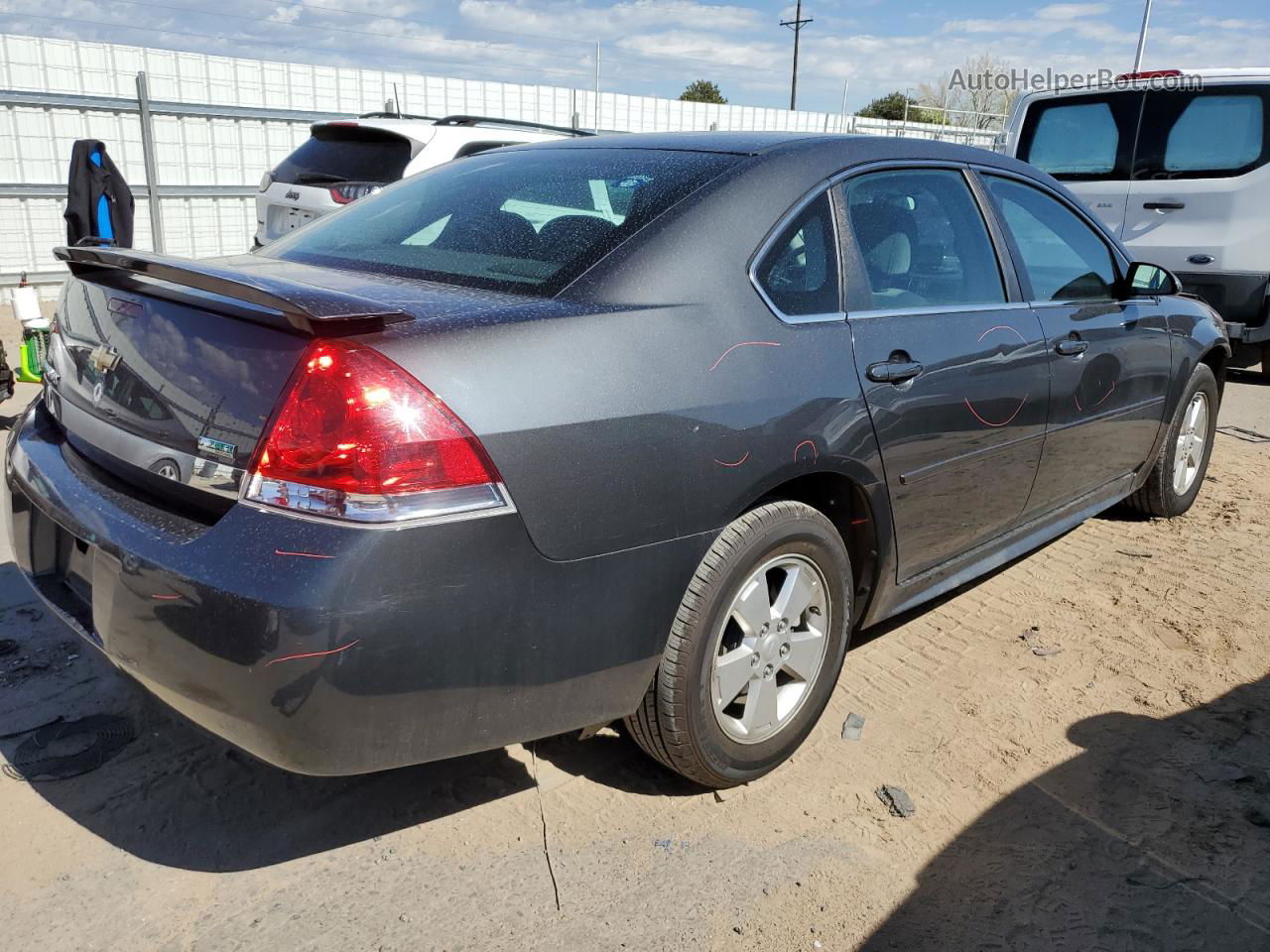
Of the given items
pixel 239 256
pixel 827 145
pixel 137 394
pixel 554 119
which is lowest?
pixel 137 394

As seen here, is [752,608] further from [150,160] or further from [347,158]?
[150,160]

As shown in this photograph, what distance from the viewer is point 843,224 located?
282 centimetres

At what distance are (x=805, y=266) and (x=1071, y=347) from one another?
1.40m

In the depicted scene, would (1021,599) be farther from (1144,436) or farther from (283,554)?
(283,554)

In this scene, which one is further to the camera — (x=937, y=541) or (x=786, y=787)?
(x=937, y=541)

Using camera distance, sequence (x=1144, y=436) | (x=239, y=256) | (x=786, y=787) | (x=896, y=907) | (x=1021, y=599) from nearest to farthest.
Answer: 1. (x=896, y=907)
2. (x=786, y=787)
3. (x=239, y=256)
4. (x=1021, y=599)
5. (x=1144, y=436)

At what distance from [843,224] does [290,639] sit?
6.03 feet

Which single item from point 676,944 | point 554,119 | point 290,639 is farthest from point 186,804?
point 554,119

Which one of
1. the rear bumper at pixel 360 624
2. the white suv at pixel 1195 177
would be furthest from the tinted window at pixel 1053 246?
the white suv at pixel 1195 177

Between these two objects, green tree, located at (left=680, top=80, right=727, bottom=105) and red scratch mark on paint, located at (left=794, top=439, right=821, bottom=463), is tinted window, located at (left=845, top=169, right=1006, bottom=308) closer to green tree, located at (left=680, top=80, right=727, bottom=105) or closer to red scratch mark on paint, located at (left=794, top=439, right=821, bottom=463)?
red scratch mark on paint, located at (left=794, top=439, right=821, bottom=463)

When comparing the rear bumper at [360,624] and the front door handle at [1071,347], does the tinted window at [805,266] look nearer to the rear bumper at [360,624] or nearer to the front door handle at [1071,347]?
the rear bumper at [360,624]

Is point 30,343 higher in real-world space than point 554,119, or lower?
lower

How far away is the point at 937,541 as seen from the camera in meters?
3.14

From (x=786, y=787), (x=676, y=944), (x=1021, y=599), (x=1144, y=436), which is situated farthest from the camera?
(x=1144, y=436)
